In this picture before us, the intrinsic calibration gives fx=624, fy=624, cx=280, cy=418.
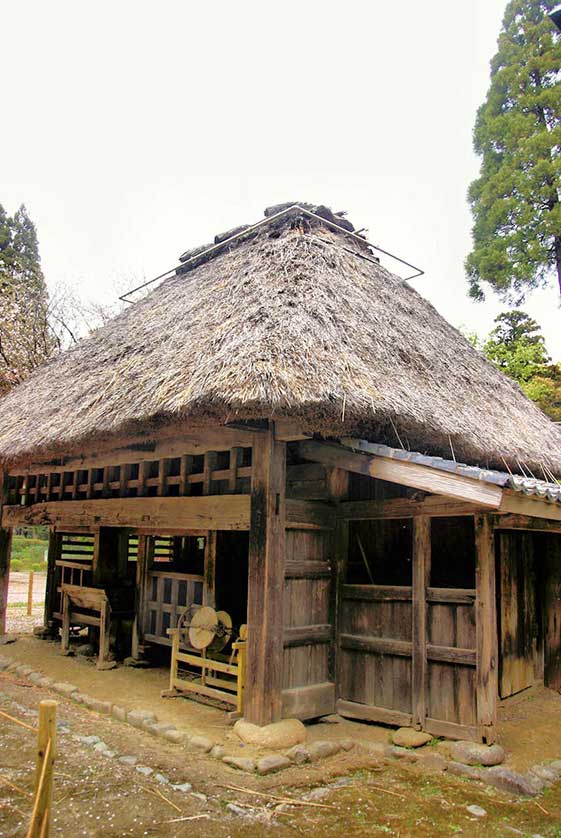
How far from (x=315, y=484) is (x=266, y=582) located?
1126 mm

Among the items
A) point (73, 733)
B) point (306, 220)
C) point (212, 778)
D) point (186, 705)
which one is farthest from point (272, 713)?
point (306, 220)

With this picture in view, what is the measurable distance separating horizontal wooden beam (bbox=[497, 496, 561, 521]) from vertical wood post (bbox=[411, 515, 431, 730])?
0.88m

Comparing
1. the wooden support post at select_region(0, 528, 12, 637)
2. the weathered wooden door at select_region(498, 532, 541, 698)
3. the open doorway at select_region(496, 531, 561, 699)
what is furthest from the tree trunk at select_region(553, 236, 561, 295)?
the wooden support post at select_region(0, 528, 12, 637)

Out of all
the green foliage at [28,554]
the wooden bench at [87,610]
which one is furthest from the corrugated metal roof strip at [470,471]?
the green foliage at [28,554]

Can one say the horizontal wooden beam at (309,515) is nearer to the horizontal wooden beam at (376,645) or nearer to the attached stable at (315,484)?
the attached stable at (315,484)

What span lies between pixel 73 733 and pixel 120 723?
48cm

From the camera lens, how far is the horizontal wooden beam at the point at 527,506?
4766 mm

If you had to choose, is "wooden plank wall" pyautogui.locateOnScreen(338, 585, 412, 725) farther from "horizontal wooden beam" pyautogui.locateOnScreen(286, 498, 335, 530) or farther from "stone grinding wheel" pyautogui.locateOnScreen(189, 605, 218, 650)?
"stone grinding wheel" pyautogui.locateOnScreen(189, 605, 218, 650)

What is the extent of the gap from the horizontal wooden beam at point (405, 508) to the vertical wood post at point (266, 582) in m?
0.84

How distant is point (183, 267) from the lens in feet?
34.5

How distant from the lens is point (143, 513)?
743 centimetres

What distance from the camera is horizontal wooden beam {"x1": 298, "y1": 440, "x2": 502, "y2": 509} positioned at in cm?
471

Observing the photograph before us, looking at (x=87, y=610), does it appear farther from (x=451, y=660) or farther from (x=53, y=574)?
(x=451, y=660)

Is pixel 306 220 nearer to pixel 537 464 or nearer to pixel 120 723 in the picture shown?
pixel 537 464
